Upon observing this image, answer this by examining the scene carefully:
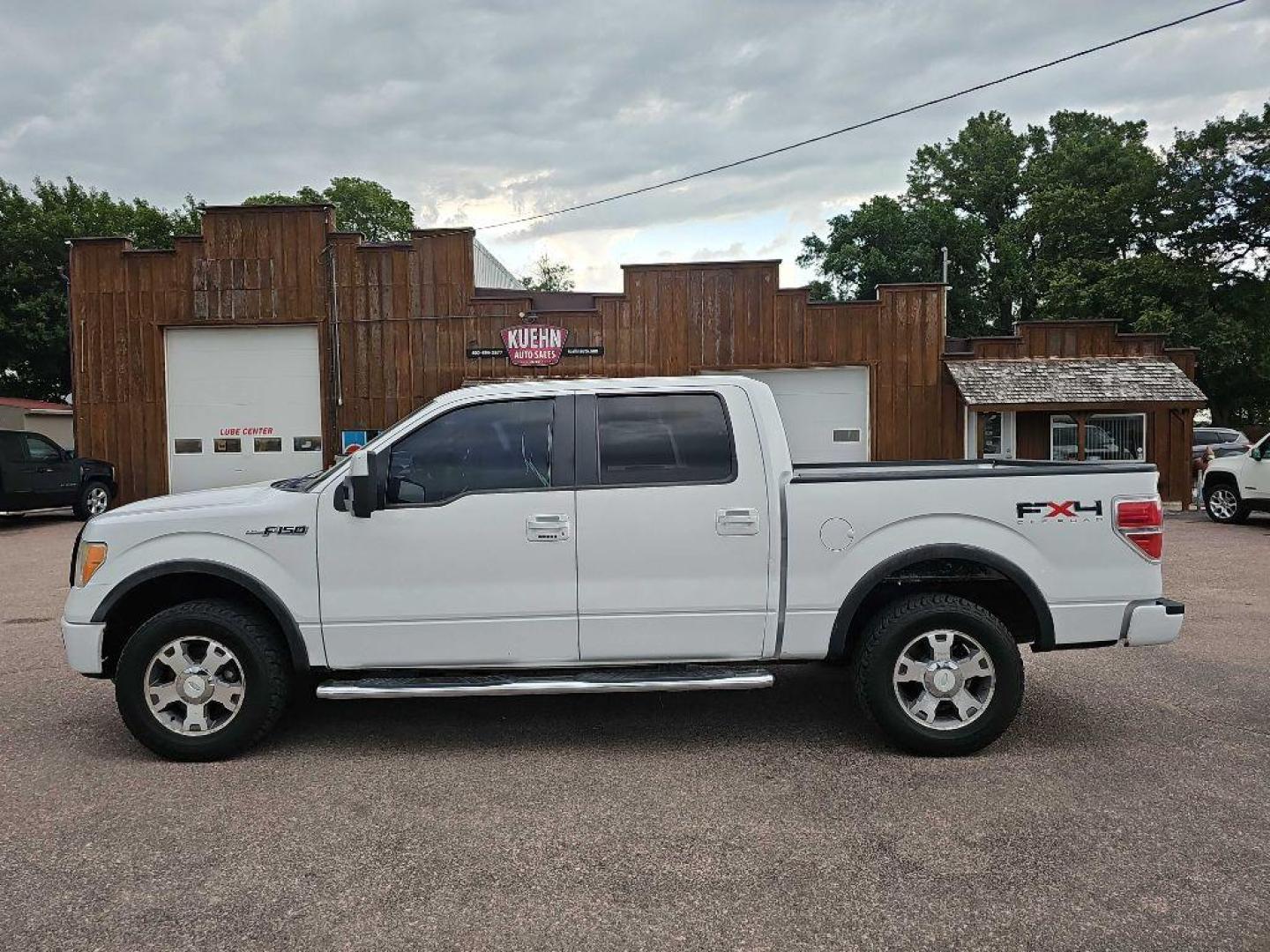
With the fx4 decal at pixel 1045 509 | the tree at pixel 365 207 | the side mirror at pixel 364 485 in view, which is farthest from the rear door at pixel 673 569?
the tree at pixel 365 207

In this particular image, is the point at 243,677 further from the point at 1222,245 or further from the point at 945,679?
the point at 1222,245

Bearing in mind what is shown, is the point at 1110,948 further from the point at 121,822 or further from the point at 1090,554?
the point at 121,822

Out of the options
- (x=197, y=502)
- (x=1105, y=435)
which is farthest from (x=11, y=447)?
(x=1105, y=435)

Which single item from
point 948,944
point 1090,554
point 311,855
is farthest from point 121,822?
point 1090,554

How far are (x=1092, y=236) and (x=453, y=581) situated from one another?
4149cm

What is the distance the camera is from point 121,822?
3.99m

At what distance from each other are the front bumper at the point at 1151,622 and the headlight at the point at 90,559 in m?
5.18

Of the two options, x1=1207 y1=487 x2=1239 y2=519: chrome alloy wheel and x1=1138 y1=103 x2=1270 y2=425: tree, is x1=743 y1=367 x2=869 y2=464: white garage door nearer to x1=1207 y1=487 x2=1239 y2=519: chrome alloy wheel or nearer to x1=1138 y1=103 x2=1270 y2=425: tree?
x1=1207 y1=487 x2=1239 y2=519: chrome alloy wheel

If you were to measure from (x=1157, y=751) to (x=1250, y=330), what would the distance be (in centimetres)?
3560

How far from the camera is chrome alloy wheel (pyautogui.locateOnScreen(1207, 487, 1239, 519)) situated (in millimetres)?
15883

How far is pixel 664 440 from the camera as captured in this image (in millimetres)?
4824

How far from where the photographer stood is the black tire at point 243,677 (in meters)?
4.61

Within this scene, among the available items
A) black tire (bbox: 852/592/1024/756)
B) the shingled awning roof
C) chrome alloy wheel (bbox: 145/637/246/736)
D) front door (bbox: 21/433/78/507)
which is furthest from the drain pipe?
black tire (bbox: 852/592/1024/756)

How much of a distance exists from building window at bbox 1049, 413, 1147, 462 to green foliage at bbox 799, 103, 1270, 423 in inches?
568
